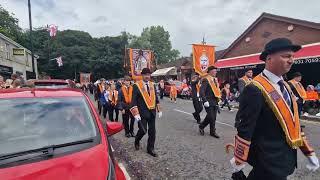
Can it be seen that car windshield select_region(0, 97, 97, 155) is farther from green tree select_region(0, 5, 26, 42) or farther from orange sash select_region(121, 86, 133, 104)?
green tree select_region(0, 5, 26, 42)

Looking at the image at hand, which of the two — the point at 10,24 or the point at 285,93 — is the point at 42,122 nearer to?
the point at 285,93

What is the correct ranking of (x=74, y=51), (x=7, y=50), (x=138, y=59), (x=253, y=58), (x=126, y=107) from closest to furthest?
(x=126, y=107)
(x=138, y=59)
(x=253, y=58)
(x=7, y=50)
(x=74, y=51)

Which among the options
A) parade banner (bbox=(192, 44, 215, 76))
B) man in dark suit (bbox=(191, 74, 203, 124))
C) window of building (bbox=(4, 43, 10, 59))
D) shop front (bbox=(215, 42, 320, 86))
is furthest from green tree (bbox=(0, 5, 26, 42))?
man in dark suit (bbox=(191, 74, 203, 124))

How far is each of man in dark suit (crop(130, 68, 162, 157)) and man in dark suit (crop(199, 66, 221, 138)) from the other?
2.15 m

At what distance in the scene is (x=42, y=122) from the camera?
3.80 m

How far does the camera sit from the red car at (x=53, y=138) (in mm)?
2986

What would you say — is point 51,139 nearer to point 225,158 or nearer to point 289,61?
point 289,61

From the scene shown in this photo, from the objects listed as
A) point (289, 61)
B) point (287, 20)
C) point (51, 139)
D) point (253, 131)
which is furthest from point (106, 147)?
point (287, 20)

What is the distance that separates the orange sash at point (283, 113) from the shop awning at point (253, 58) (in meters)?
15.7

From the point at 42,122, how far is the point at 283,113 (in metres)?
2.43

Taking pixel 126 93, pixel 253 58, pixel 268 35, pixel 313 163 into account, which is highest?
pixel 268 35

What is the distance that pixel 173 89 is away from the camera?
2756 cm

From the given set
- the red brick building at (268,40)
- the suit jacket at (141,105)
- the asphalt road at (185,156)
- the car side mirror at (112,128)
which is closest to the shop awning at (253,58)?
the red brick building at (268,40)

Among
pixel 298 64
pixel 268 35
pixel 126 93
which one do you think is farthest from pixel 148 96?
pixel 268 35
